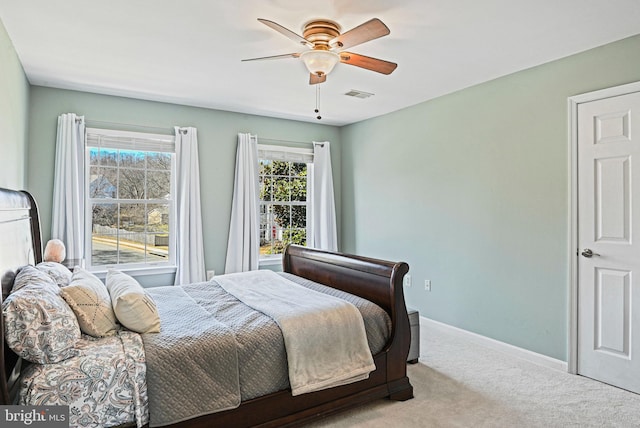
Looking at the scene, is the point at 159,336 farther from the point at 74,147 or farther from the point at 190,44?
the point at 74,147

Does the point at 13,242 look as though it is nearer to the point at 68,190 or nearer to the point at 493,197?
the point at 68,190

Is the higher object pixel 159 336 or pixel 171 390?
pixel 159 336

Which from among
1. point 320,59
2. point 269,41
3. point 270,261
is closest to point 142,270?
point 270,261

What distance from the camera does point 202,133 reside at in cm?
477

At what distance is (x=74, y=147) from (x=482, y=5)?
390cm

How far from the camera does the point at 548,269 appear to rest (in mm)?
3332

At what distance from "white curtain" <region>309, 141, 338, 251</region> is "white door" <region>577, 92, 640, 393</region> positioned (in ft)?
10.5

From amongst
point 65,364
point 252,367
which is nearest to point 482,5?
point 252,367

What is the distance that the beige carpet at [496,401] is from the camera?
242 centimetres

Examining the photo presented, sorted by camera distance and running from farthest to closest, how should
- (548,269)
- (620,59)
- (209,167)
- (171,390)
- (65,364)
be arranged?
1. (209,167)
2. (548,269)
3. (620,59)
4. (171,390)
5. (65,364)

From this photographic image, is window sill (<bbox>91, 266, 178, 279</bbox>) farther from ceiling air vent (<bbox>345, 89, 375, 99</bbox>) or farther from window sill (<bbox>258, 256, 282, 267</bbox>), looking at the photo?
ceiling air vent (<bbox>345, 89, 375, 99</bbox>)

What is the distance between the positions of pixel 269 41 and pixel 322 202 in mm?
3015

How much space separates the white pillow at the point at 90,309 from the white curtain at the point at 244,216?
273 cm

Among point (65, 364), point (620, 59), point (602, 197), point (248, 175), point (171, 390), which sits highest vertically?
point (620, 59)
